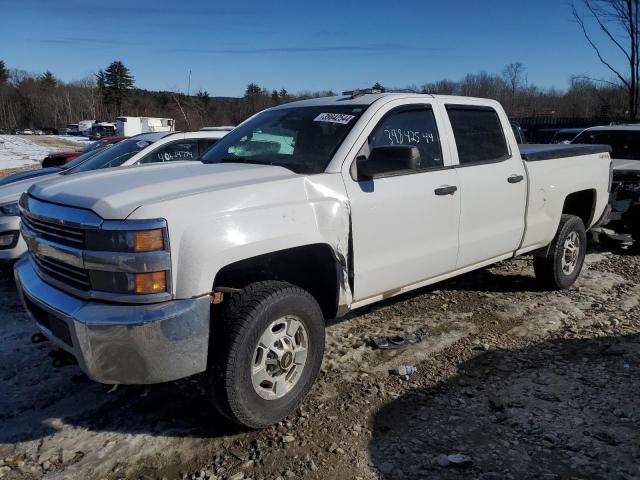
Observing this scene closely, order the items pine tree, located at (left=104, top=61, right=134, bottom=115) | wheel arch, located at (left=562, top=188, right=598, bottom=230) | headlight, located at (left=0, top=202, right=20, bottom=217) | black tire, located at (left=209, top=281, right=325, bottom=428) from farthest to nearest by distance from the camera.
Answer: pine tree, located at (left=104, top=61, right=134, bottom=115), wheel arch, located at (left=562, top=188, right=598, bottom=230), headlight, located at (left=0, top=202, right=20, bottom=217), black tire, located at (left=209, top=281, right=325, bottom=428)

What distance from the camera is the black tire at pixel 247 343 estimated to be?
9.29 feet

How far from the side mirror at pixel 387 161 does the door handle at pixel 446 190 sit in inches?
19.9

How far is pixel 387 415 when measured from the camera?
3.33m

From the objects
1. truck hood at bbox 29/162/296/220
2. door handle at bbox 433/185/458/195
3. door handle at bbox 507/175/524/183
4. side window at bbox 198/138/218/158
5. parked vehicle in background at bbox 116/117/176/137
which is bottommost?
door handle at bbox 433/185/458/195

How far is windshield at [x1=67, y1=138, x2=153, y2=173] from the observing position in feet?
22.8

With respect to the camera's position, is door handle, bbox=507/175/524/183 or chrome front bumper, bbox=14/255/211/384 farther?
door handle, bbox=507/175/524/183

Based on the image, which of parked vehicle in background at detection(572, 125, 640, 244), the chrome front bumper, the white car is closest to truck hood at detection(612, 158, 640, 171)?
parked vehicle in background at detection(572, 125, 640, 244)

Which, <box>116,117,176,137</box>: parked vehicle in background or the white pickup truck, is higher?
<box>116,117,176,137</box>: parked vehicle in background

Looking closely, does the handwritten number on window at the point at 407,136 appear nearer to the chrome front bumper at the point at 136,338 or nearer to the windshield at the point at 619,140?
the chrome front bumper at the point at 136,338

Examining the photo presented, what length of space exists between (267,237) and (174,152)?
4.48 m

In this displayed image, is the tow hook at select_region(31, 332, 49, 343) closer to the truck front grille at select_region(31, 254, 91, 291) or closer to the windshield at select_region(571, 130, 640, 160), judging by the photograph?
the truck front grille at select_region(31, 254, 91, 291)

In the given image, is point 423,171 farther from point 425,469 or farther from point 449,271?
point 425,469

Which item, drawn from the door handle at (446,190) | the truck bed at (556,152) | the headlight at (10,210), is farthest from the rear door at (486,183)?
the headlight at (10,210)

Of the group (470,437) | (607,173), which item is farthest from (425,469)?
(607,173)
